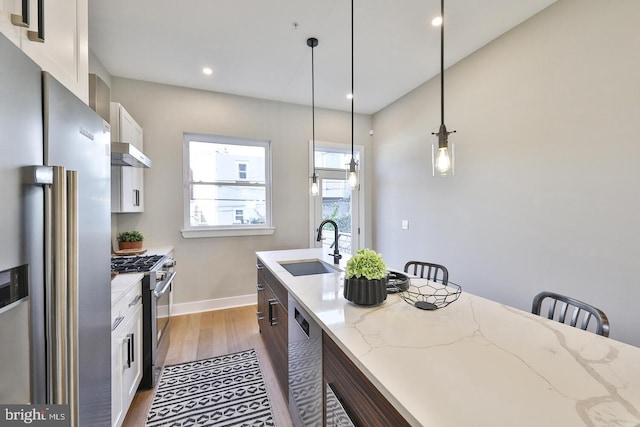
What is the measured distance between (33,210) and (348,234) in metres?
4.08

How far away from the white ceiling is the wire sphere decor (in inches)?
86.4

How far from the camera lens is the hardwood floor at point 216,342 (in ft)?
6.00

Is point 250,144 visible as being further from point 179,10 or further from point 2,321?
point 2,321

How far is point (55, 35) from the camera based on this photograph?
0.99 meters

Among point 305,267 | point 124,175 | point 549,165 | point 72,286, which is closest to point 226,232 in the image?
point 124,175

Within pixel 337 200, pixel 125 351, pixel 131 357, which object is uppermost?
pixel 337 200

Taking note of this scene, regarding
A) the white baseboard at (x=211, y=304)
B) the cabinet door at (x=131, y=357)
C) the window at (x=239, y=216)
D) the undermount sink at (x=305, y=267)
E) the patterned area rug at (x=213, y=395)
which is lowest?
the patterned area rug at (x=213, y=395)

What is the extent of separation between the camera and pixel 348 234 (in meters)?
4.56

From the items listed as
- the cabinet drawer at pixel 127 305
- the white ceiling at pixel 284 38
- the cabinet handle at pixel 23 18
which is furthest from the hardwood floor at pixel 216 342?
the white ceiling at pixel 284 38

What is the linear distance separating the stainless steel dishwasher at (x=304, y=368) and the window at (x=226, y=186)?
7.95 feet

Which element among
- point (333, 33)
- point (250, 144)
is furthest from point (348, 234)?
point (333, 33)

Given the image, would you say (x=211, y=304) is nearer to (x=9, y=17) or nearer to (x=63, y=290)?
(x=63, y=290)

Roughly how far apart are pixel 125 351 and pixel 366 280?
1528 mm

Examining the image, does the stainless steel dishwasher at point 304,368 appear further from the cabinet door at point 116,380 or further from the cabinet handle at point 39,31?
the cabinet handle at point 39,31
